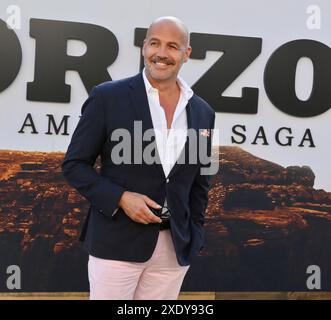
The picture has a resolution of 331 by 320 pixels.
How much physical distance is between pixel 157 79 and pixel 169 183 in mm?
383

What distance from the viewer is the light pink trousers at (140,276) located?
192cm

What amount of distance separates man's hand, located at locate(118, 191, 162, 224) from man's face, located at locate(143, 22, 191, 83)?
447 mm

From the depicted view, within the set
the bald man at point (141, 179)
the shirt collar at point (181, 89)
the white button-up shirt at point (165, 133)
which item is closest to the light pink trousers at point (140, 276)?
the bald man at point (141, 179)

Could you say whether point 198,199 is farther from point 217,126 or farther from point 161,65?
point 217,126

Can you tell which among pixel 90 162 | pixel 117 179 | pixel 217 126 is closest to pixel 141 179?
pixel 117 179

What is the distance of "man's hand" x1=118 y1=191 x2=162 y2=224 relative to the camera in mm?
1854

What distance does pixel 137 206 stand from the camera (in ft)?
6.08

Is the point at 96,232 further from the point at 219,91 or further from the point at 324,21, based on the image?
the point at 324,21

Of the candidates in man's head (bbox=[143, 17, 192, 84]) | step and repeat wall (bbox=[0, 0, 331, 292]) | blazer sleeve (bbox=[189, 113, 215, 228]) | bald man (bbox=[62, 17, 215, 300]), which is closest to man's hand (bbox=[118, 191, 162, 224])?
bald man (bbox=[62, 17, 215, 300])

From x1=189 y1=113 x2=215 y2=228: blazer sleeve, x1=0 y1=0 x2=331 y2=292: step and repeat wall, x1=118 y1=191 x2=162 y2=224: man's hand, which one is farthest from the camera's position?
x1=0 y1=0 x2=331 y2=292: step and repeat wall

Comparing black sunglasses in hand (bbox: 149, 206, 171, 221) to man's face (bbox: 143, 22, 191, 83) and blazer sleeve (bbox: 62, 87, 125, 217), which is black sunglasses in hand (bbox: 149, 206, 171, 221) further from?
man's face (bbox: 143, 22, 191, 83)

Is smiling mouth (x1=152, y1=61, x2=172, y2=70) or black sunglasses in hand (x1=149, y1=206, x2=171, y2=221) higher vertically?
smiling mouth (x1=152, y1=61, x2=172, y2=70)

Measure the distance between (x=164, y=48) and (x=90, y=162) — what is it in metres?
0.49

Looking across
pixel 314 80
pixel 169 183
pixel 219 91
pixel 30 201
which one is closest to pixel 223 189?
pixel 219 91
